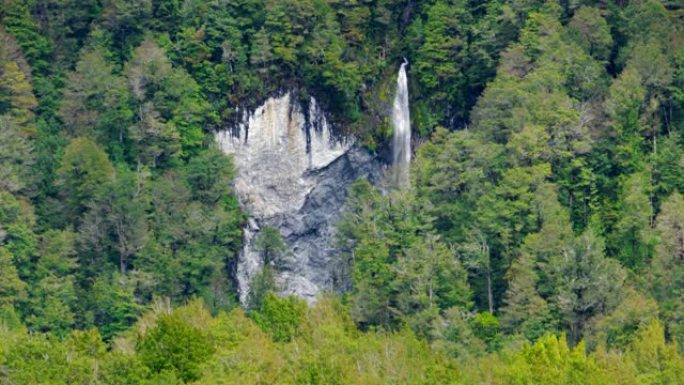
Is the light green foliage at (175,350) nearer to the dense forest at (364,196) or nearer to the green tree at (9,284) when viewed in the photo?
the dense forest at (364,196)

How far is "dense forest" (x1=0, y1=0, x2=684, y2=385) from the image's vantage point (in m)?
62.1

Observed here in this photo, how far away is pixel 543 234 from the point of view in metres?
67.6

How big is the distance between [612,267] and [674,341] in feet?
14.0

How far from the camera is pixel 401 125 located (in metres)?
80.1

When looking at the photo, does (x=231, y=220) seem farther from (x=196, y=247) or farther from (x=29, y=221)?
(x=29, y=221)

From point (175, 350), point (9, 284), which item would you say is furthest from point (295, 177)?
point (175, 350)

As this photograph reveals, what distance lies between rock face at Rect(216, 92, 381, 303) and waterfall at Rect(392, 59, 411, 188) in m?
2.18

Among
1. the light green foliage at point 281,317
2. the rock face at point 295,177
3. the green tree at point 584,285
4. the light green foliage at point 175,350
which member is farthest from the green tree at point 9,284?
the green tree at point 584,285

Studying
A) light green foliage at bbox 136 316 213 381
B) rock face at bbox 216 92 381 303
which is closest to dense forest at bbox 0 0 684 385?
light green foliage at bbox 136 316 213 381

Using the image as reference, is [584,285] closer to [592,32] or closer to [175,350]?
[592,32]

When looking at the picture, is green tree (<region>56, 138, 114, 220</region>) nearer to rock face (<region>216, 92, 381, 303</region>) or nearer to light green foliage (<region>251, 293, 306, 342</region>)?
rock face (<region>216, 92, 381, 303</region>)

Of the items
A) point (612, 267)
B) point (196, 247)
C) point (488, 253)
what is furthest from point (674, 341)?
point (196, 247)

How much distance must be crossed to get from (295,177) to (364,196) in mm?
4017

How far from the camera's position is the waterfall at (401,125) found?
79.8m
